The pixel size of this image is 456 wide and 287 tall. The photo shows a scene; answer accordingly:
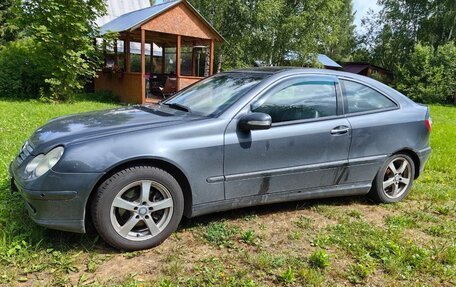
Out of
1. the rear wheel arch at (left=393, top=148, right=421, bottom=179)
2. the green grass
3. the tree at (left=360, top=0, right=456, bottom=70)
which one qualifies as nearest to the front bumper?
the green grass

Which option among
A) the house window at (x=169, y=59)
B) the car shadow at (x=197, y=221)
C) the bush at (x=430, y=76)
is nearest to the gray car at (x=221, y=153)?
the car shadow at (x=197, y=221)

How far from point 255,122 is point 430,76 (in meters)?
26.0

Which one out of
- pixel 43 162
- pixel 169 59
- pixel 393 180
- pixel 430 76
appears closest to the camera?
pixel 43 162

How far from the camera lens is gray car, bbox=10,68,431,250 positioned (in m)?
2.92

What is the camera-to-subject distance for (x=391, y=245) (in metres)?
3.29

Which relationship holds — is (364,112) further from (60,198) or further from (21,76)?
(21,76)

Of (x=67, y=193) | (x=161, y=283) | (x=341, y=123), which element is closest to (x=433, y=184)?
(x=341, y=123)

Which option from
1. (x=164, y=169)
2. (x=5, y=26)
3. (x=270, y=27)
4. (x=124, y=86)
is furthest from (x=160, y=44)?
(x=164, y=169)

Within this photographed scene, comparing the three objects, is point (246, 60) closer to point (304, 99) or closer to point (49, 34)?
point (49, 34)

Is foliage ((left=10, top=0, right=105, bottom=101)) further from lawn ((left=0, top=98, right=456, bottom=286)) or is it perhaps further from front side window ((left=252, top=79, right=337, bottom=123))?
front side window ((left=252, top=79, right=337, bottom=123))

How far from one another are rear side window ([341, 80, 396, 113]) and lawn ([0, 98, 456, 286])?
1086mm

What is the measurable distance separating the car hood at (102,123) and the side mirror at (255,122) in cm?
46

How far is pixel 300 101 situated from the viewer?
3.86 metres

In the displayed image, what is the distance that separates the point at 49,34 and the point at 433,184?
1133 centimetres
